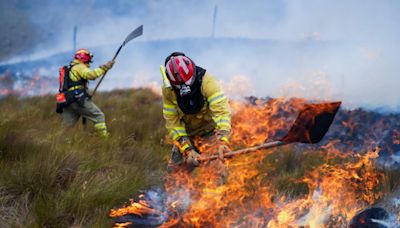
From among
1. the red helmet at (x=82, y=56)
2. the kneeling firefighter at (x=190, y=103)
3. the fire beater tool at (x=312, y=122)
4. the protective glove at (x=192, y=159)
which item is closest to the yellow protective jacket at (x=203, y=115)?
the kneeling firefighter at (x=190, y=103)

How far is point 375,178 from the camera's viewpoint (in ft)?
14.7

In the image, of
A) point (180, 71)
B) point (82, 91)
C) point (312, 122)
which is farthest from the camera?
point (82, 91)

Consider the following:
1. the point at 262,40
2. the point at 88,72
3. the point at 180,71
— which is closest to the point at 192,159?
the point at 180,71

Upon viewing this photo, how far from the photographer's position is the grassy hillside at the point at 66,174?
3328mm

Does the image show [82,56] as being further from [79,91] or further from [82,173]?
[82,173]

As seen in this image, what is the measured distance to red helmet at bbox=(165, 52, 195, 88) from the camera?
3617 millimetres

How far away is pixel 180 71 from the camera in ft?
11.8

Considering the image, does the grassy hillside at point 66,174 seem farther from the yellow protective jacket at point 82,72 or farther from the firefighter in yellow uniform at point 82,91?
the yellow protective jacket at point 82,72

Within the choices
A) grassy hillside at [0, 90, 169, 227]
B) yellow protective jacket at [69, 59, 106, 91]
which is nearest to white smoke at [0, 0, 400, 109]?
grassy hillside at [0, 90, 169, 227]

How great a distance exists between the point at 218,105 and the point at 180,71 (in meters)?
0.46

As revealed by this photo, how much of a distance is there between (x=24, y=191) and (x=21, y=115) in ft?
10.2

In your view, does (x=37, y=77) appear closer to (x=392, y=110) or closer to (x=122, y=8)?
(x=122, y=8)

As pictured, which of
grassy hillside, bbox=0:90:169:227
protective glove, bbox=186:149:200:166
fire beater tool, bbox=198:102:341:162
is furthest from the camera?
protective glove, bbox=186:149:200:166

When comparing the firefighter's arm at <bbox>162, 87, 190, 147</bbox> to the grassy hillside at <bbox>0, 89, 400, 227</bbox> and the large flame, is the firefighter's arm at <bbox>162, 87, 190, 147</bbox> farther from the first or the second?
the grassy hillside at <bbox>0, 89, 400, 227</bbox>
